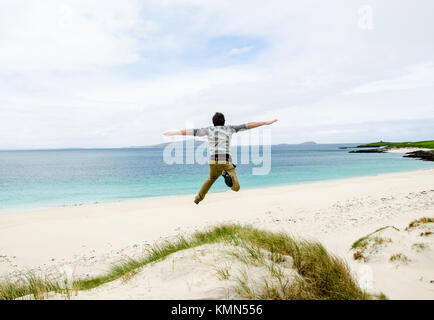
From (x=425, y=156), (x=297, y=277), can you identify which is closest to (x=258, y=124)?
(x=297, y=277)

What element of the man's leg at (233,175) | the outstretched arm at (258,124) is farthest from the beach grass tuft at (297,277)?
the outstretched arm at (258,124)

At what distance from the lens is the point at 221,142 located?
399cm

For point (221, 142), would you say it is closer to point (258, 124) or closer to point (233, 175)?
point (233, 175)

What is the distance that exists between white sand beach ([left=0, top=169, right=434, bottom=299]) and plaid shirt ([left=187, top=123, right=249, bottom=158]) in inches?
82.7

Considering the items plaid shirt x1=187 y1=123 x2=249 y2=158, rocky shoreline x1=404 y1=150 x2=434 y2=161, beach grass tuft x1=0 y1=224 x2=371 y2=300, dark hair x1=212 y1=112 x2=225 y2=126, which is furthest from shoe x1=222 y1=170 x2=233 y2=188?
rocky shoreline x1=404 y1=150 x2=434 y2=161

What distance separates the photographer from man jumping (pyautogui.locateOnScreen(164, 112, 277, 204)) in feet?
13.1

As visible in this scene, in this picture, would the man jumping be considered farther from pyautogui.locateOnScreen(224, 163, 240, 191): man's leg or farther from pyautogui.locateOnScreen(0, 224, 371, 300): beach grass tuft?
pyautogui.locateOnScreen(0, 224, 371, 300): beach grass tuft

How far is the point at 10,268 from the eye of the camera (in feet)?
38.7

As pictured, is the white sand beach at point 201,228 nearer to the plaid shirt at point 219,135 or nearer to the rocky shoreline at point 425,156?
the plaid shirt at point 219,135

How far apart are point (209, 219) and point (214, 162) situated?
15.2m

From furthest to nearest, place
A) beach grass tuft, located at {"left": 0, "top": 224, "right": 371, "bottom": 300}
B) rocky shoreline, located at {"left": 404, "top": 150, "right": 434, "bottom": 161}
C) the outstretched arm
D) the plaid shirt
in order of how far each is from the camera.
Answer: rocky shoreline, located at {"left": 404, "top": 150, "right": 434, "bottom": 161} < beach grass tuft, located at {"left": 0, "top": 224, "right": 371, "bottom": 300} < the outstretched arm < the plaid shirt

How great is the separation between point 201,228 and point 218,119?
12.6 m
